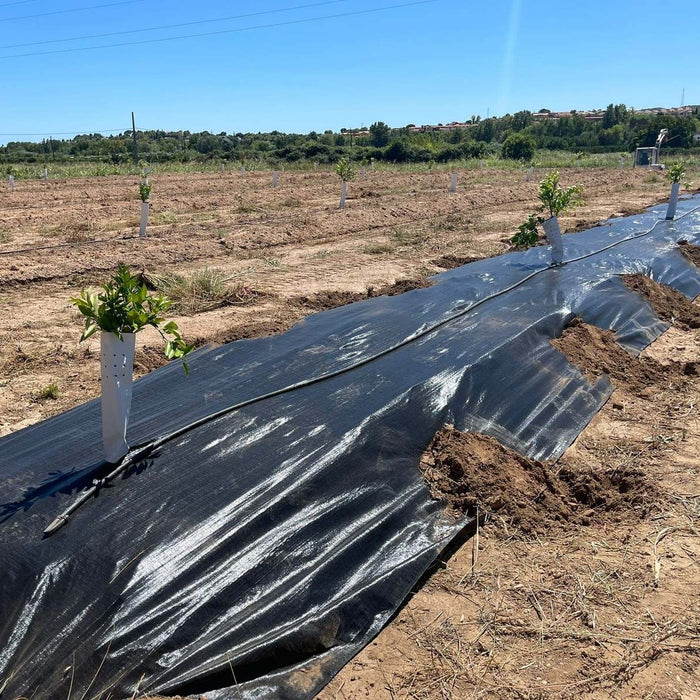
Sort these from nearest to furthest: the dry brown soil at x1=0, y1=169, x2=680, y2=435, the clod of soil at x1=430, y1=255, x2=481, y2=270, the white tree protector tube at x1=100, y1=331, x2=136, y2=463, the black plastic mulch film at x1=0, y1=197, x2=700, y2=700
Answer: the black plastic mulch film at x1=0, y1=197, x2=700, y2=700, the white tree protector tube at x1=100, y1=331, x2=136, y2=463, the dry brown soil at x1=0, y1=169, x2=680, y2=435, the clod of soil at x1=430, y1=255, x2=481, y2=270

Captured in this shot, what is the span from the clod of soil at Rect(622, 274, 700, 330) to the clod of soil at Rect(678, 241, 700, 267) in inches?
88.2

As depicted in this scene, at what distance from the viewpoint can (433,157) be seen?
152 ft

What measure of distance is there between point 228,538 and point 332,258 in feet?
28.7

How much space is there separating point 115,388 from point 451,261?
775 centimetres

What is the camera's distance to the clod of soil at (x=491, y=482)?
3.78m

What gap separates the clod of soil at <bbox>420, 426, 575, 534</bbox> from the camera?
149 inches

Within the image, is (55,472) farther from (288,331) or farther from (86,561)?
(288,331)

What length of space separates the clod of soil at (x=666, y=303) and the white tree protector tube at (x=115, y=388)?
6.52 m

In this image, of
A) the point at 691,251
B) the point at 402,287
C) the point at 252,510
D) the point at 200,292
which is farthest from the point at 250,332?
the point at 691,251

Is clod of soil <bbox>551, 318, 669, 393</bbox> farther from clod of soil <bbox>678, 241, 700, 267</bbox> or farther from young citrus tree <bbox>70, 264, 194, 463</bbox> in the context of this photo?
clod of soil <bbox>678, 241, 700, 267</bbox>

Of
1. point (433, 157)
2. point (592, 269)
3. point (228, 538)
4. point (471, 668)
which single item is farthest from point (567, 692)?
point (433, 157)

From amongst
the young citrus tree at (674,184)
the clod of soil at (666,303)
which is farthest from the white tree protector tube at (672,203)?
the clod of soil at (666,303)

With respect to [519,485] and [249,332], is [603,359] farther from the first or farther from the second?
[249,332]

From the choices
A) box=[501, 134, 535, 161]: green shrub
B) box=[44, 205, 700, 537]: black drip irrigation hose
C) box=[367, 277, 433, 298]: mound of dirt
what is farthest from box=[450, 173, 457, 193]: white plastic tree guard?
A: box=[501, 134, 535, 161]: green shrub
